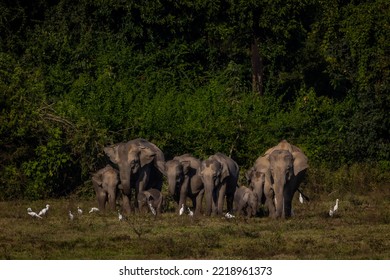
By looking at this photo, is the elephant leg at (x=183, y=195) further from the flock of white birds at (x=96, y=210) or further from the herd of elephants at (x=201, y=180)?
the flock of white birds at (x=96, y=210)

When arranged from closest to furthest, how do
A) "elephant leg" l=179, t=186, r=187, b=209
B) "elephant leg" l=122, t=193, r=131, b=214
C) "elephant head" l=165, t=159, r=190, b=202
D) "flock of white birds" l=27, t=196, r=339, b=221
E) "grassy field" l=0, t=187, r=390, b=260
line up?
1. "grassy field" l=0, t=187, r=390, b=260
2. "flock of white birds" l=27, t=196, r=339, b=221
3. "elephant head" l=165, t=159, r=190, b=202
4. "elephant leg" l=179, t=186, r=187, b=209
5. "elephant leg" l=122, t=193, r=131, b=214

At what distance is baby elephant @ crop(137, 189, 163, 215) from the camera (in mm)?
31219

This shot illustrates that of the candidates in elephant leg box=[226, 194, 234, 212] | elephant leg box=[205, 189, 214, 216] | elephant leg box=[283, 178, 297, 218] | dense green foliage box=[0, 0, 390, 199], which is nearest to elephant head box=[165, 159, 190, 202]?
elephant leg box=[205, 189, 214, 216]

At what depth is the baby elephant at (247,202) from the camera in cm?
3083

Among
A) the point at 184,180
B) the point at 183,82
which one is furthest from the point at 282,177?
the point at 183,82

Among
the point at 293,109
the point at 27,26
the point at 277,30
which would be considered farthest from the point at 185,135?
the point at 27,26

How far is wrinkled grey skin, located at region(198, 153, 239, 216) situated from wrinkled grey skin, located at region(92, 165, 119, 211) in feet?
6.68

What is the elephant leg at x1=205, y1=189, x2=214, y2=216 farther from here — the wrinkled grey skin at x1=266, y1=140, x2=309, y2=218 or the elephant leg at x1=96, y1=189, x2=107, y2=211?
the elephant leg at x1=96, y1=189, x2=107, y2=211

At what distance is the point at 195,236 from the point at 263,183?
4.01 meters

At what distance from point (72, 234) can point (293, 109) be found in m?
14.4

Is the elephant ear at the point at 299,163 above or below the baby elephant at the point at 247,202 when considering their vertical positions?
above

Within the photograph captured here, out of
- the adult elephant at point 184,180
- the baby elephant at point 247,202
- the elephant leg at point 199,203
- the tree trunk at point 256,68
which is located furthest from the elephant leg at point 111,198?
the tree trunk at point 256,68

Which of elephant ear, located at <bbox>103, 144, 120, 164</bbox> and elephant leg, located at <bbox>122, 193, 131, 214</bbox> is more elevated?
elephant ear, located at <bbox>103, 144, 120, 164</bbox>

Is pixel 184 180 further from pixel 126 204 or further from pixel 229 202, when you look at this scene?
pixel 229 202
